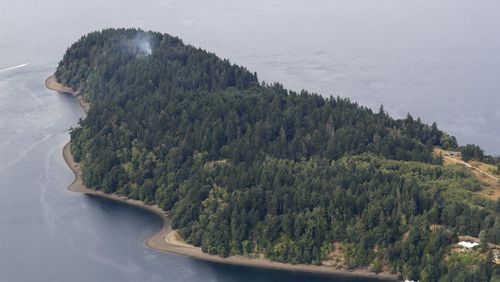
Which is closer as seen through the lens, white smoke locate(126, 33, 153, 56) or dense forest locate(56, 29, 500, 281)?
dense forest locate(56, 29, 500, 281)

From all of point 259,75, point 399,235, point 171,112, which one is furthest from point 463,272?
point 259,75

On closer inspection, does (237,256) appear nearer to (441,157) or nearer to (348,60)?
(441,157)

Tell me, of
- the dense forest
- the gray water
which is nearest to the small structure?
the dense forest

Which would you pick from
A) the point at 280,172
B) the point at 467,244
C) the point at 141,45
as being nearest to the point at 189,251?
the point at 280,172

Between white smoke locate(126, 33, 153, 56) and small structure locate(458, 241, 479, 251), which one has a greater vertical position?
white smoke locate(126, 33, 153, 56)

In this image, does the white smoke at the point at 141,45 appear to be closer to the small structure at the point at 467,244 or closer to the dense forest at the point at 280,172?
the dense forest at the point at 280,172

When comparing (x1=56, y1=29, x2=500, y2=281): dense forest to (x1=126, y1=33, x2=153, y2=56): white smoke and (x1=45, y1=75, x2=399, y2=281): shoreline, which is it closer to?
(x1=45, y1=75, x2=399, y2=281): shoreline

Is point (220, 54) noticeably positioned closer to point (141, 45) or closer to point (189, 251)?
point (141, 45)
